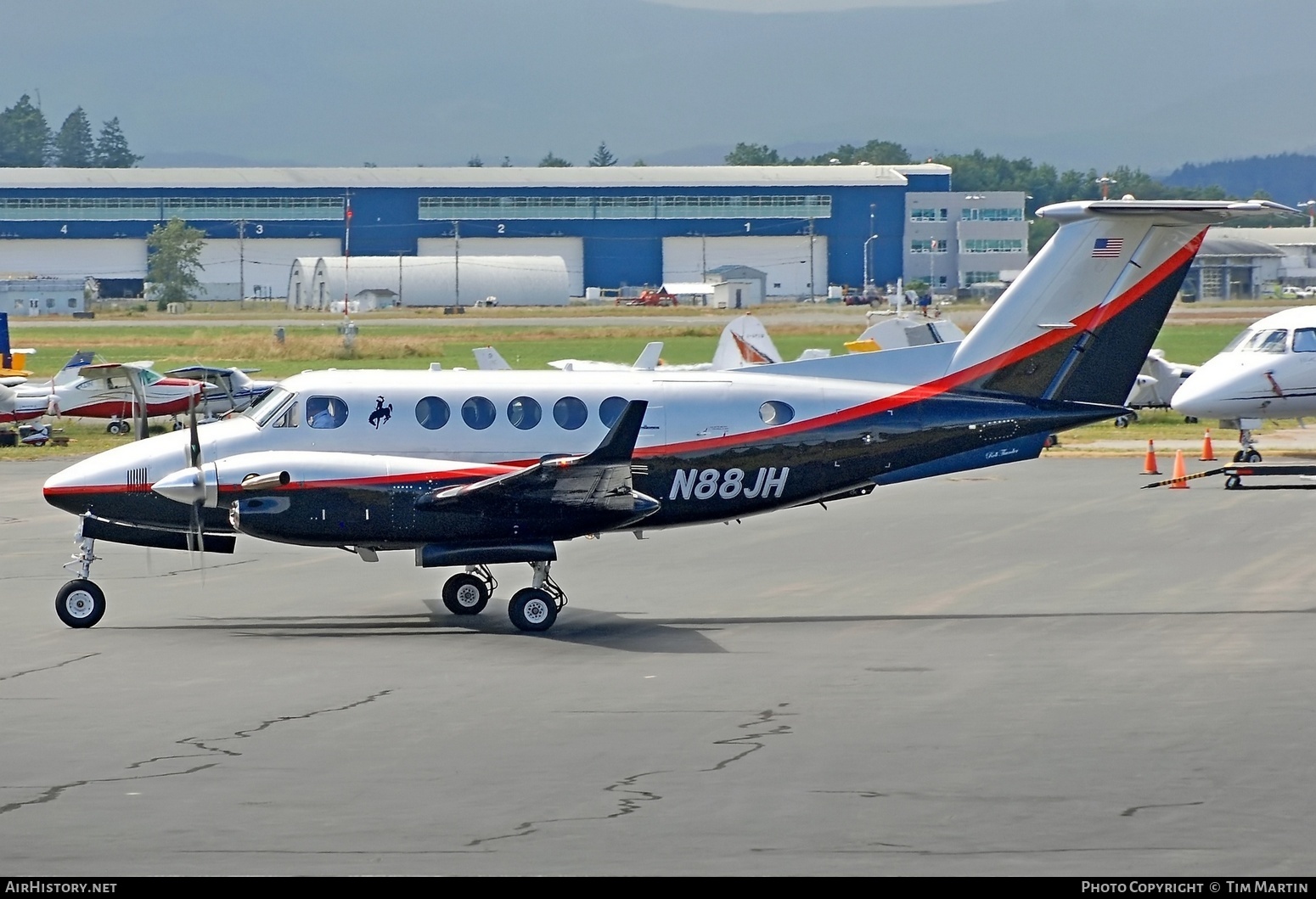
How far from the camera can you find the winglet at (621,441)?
16.2 metres

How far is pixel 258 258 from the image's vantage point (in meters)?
139

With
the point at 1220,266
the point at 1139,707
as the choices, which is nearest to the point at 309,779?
the point at 1139,707

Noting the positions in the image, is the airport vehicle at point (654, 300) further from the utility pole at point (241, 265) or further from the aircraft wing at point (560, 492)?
the aircraft wing at point (560, 492)

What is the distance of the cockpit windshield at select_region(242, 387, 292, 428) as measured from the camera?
17875mm

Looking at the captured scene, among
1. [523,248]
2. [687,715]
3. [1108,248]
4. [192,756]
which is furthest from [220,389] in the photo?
[523,248]

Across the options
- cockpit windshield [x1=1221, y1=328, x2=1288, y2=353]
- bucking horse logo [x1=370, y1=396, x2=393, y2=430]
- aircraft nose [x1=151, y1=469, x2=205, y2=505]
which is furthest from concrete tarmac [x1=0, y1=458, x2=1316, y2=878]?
cockpit windshield [x1=1221, y1=328, x2=1288, y2=353]

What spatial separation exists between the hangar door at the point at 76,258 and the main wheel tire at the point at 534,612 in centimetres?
12832

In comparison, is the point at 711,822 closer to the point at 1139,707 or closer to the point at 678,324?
the point at 1139,707

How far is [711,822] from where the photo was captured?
9.91 m

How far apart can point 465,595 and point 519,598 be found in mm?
1254

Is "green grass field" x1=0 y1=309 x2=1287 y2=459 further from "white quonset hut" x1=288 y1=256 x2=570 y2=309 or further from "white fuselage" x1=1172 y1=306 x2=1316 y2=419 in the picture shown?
"white quonset hut" x1=288 y1=256 x2=570 y2=309

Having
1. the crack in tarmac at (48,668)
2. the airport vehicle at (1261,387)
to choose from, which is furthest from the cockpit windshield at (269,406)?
the airport vehicle at (1261,387)

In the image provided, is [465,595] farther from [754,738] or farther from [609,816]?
[609,816]

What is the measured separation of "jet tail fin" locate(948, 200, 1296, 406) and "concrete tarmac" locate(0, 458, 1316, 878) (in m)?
2.38
